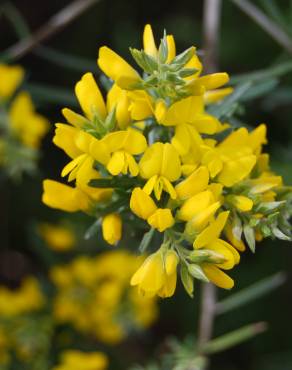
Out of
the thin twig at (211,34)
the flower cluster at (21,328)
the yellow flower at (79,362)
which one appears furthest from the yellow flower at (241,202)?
the flower cluster at (21,328)

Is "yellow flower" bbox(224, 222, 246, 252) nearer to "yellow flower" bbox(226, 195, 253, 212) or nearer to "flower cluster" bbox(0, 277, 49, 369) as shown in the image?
"yellow flower" bbox(226, 195, 253, 212)

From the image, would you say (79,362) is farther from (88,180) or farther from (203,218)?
(203,218)

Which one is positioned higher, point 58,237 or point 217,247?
point 58,237

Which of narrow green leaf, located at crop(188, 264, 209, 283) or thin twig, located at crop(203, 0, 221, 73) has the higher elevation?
thin twig, located at crop(203, 0, 221, 73)

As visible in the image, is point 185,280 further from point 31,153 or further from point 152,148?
point 31,153

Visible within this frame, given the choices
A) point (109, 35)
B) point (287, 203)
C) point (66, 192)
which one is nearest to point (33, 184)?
point (109, 35)

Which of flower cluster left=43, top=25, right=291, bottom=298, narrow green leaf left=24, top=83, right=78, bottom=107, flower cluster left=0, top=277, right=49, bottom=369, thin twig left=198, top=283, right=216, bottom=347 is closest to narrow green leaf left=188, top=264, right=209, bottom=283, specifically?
flower cluster left=43, top=25, right=291, bottom=298

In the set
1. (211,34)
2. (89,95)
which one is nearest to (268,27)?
(211,34)
